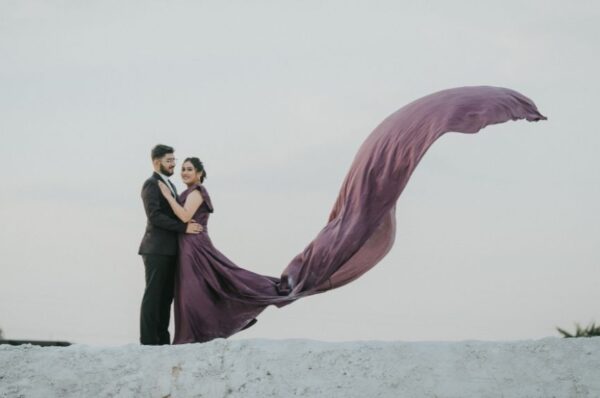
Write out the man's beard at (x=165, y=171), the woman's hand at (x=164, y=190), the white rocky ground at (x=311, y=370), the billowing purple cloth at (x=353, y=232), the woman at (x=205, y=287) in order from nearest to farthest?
the white rocky ground at (x=311, y=370), the billowing purple cloth at (x=353, y=232), the woman at (x=205, y=287), the woman's hand at (x=164, y=190), the man's beard at (x=165, y=171)

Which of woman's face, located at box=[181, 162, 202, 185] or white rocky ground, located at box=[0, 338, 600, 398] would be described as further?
woman's face, located at box=[181, 162, 202, 185]

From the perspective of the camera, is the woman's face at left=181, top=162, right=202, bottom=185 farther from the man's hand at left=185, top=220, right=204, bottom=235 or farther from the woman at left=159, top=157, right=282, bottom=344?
the man's hand at left=185, top=220, right=204, bottom=235

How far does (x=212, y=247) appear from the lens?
8.75 meters

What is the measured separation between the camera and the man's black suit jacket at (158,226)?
860 cm

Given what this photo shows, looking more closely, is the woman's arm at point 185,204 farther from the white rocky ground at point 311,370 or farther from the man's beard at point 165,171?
the white rocky ground at point 311,370

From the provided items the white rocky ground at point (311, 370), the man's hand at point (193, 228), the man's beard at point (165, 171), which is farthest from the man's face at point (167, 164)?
the white rocky ground at point (311, 370)

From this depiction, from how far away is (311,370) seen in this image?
7.66 metres

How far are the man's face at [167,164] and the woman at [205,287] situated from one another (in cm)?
15

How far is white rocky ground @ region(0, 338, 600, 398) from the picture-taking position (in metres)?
7.52

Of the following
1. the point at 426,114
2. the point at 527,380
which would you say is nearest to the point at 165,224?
the point at 426,114

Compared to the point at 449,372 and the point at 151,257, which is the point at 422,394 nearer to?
the point at 449,372

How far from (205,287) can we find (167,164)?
117 cm

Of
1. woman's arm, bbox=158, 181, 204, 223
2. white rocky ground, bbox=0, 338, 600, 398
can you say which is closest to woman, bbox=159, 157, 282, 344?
woman's arm, bbox=158, 181, 204, 223

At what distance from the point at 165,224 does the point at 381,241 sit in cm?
192
